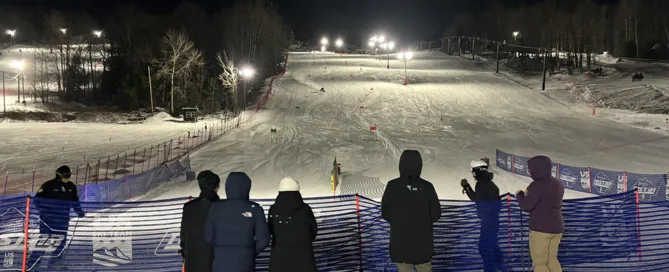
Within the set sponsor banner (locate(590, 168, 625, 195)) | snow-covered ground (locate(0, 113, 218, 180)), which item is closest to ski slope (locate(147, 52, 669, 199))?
sponsor banner (locate(590, 168, 625, 195))

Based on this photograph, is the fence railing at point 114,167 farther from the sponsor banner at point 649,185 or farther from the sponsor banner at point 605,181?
the sponsor banner at point 649,185

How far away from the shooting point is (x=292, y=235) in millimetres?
4340

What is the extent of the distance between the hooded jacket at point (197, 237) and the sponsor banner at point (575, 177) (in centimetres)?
1630

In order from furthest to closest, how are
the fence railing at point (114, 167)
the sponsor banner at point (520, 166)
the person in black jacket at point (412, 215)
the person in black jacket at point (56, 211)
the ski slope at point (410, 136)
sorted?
the ski slope at point (410, 136) < the fence railing at point (114, 167) < the sponsor banner at point (520, 166) < the person in black jacket at point (56, 211) < the person in black jacket at point (412, 215)

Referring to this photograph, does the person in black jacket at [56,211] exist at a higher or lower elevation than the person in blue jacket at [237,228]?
lower

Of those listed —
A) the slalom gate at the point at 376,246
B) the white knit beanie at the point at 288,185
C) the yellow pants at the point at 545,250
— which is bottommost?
the slalom gate at the point at 376,246

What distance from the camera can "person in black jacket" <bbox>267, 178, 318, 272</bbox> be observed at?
434cm

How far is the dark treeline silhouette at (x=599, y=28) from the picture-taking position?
7150 cm

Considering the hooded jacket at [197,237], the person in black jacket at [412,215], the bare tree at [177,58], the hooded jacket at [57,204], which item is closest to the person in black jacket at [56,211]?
the hooded jacket at [57,204]

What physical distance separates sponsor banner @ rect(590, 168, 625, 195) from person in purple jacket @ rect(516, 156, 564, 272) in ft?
41.6

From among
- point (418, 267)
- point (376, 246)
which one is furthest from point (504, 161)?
point (418, 267)

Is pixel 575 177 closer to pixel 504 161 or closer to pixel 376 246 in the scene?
pixel 504 161

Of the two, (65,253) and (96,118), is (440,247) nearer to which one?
(65,253)

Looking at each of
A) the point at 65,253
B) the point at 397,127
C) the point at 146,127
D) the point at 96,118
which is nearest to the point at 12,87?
the point at 96,118
